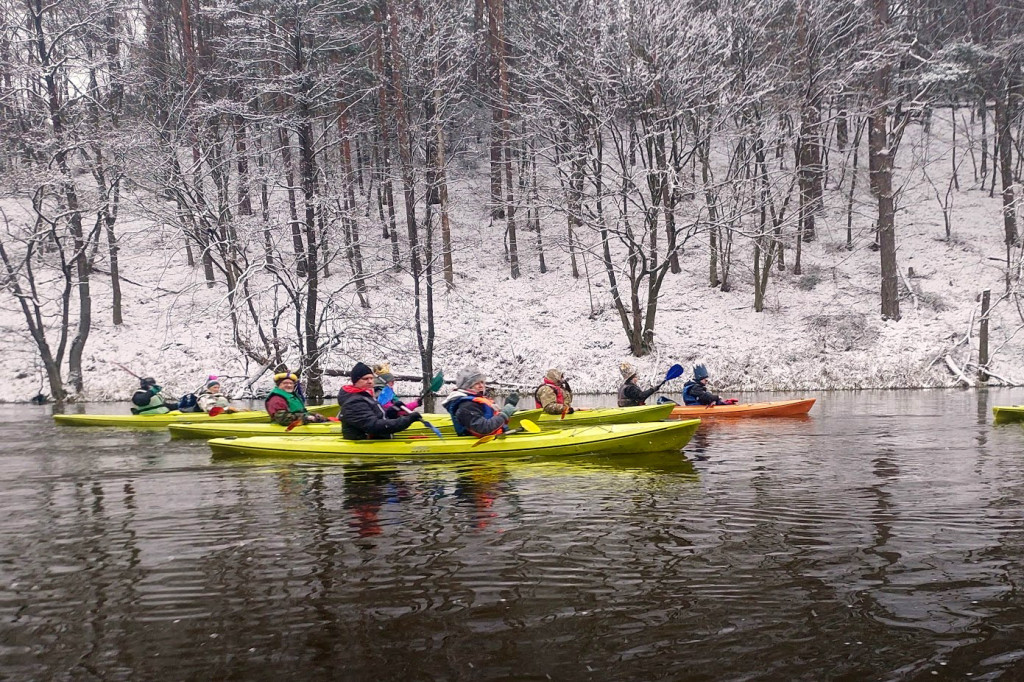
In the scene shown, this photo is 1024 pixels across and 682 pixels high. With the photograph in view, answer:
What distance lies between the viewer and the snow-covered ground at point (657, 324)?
21.1 metres

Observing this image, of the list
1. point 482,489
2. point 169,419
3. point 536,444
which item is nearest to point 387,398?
point 536,444

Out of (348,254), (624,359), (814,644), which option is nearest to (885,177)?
(624,359)

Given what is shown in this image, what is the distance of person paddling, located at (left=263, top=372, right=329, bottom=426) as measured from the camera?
502 inches

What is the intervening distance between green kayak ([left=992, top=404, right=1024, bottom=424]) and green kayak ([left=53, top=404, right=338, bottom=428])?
10625mm

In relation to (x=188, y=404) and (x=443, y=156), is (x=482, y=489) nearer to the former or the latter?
(x=188, y=404)

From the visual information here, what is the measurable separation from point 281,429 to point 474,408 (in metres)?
3.71

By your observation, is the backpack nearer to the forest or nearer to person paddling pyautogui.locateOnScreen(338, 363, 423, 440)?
the forest

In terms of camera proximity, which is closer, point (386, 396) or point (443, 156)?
point (386, 396)

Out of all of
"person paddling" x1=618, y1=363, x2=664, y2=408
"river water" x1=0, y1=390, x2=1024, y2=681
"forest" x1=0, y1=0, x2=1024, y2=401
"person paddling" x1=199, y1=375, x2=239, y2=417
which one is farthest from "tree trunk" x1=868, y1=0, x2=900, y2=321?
"person paddling" x1=199, y1=375, x2=239, y2=417

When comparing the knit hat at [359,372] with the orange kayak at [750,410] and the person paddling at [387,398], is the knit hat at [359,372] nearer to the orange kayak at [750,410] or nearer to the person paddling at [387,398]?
the person paddling at [387,398]

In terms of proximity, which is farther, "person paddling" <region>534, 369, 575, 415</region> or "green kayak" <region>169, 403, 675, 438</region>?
"person paddling" <region>534, 369, 575, 415</region>

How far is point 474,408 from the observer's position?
33.1 feet

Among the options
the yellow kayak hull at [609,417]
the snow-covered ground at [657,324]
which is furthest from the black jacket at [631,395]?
the snow-covered ground at [657,324]

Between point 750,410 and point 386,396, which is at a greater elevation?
point 386,396
